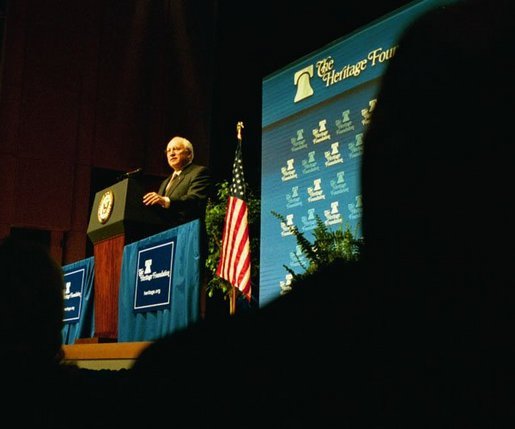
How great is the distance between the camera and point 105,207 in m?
3.61

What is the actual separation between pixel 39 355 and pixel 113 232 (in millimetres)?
2523

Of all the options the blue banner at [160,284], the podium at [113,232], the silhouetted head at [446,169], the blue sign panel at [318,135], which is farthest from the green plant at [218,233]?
the blue banner at [160,284]

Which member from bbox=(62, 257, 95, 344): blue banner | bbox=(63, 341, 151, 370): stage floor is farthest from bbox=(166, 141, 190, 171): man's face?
bbox=(63, 341, 151, 370): stage floor

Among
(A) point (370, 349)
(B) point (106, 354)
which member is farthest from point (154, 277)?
(A) point (370, 349)

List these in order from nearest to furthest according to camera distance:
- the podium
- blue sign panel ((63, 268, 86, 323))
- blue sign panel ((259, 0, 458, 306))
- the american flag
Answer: the podium
blue sign panel ((63, 268, 86, 323))
blue sign panel ((259, 0, 458, 306))
the american flag

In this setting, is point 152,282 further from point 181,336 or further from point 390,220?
point 181,336

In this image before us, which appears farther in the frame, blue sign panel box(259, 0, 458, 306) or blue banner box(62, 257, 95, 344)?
blue sign panel box(259, 0, 458, 306)

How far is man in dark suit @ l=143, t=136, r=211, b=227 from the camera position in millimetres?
3514

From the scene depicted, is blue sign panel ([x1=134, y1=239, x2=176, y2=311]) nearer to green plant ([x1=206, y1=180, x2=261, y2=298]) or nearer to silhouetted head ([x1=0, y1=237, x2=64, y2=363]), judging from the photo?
silhouetted head ([x1=0, y1=237, x2=64, y2=363])

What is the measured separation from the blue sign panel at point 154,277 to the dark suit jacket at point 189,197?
14.4 inches

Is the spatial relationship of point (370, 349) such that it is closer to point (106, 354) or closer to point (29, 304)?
point (29, 304)

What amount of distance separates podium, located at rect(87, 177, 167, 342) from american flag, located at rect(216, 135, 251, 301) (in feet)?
4.79

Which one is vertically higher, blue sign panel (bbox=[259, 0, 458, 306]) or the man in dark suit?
blue sign panel (bbox=[259, 0, 458, 306])

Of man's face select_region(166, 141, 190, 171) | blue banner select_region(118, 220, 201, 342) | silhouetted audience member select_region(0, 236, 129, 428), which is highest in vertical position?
man's face select_region(166, 141, 190, 171)
